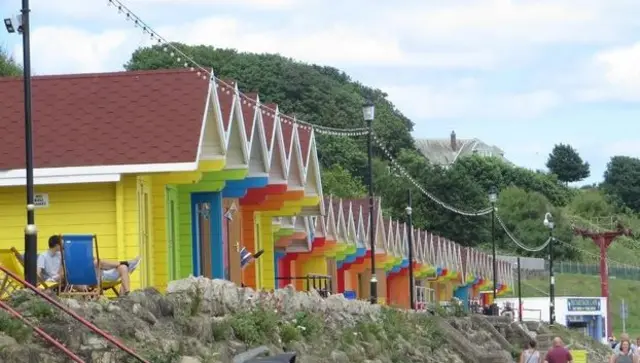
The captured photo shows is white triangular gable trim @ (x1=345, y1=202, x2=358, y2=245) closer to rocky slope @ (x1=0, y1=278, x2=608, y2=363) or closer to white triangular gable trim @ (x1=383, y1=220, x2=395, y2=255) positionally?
white triangular gable trim @ (x1=383, y1=220, x2=395, y2=255)

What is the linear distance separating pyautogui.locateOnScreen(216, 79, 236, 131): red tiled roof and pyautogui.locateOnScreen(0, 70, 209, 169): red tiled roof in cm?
174

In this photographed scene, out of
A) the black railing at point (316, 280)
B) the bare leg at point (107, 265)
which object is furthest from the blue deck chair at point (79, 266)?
the black railing at point (316, 280)

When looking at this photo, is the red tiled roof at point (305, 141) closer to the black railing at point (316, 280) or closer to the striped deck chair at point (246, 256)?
the striped deck chair at point (246, 256)

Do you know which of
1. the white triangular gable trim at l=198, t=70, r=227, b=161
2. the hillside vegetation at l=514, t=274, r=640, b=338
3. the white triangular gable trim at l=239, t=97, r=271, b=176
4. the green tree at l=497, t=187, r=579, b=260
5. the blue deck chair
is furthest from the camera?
the green tree at l=497, t=187, r=579, b=260

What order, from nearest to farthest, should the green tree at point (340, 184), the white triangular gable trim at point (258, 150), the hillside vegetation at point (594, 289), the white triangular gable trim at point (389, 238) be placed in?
the white triangular gable trim at point (258, 150)
the white triangular gable trim at point (389, 238)
the green tree at point (340, 184)
the hillside vegetation at point (594, 289)

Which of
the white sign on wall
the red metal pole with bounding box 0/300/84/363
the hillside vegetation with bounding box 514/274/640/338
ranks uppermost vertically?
the white sign on wall

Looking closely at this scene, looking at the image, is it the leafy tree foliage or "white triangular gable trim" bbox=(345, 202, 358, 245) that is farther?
the leafy tree foliage

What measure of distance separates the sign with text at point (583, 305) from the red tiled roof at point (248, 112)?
59.2 metres

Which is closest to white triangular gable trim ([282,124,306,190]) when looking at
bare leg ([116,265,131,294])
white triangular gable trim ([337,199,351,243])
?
bare leg ([116,265,131,294])

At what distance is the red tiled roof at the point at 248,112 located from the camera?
31.7 m

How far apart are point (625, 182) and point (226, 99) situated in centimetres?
15843

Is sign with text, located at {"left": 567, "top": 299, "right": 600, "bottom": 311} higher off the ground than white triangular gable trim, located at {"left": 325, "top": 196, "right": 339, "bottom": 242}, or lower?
lower

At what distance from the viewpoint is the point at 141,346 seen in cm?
1753

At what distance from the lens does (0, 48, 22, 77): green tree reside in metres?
71.6
